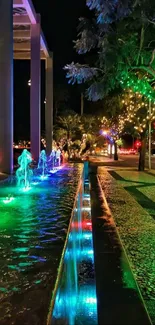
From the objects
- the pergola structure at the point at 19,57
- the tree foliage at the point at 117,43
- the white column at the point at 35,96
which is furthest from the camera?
the white column at the point at 35,96

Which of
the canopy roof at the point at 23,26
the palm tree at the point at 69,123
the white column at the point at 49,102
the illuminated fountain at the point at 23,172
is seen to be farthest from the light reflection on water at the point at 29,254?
the palm tree at the point at 69,123

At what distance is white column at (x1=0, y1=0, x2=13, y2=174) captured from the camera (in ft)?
61.6

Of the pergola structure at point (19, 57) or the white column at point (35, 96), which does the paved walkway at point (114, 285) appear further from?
the white column at point (35, 96)

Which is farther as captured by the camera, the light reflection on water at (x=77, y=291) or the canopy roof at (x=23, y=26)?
the canopy roof at (x=23, y=26)

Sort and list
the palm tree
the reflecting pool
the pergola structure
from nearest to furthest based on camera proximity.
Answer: the reflecting pool, the pergola structure, the palm tree

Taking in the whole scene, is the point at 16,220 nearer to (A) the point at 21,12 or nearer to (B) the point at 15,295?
(B) the point at 15,295

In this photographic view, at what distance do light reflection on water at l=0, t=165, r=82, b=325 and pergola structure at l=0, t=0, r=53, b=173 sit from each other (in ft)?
29.0

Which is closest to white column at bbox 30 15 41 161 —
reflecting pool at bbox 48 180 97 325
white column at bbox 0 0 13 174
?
A: white column at bbox 0 0 13 174

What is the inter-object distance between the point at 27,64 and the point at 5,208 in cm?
4717

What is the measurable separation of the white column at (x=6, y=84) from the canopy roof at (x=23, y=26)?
563cm

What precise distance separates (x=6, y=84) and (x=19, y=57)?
2069 centimetres

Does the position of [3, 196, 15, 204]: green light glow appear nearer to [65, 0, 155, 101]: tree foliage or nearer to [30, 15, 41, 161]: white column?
[65, 0, 155, 101]: tree foliage

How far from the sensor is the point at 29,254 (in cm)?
541

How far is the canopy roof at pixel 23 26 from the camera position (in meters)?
25.0
